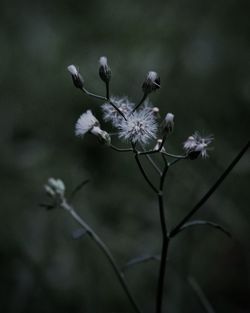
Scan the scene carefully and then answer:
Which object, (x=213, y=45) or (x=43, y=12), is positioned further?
(x=43, y=12)

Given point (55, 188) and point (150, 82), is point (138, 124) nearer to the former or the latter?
point (150, 82)

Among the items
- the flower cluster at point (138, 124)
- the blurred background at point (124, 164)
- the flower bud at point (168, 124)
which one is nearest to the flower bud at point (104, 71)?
the flower cluster at point (138, 124)

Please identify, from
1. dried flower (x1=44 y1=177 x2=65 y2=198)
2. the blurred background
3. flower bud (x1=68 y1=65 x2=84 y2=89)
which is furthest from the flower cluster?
the blurred background

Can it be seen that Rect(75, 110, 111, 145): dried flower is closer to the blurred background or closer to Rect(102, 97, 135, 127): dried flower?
Rect(102, 97, 135, 127): dried flower

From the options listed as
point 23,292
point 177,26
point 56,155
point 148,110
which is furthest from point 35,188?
point 148,110

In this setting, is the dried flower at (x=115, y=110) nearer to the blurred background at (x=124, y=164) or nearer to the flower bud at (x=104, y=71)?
the flower bud at (x=104, y=71)

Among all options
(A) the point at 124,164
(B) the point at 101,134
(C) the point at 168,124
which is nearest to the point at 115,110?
(B) the point at 101,134

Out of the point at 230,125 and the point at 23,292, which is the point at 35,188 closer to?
the point at 23,292
